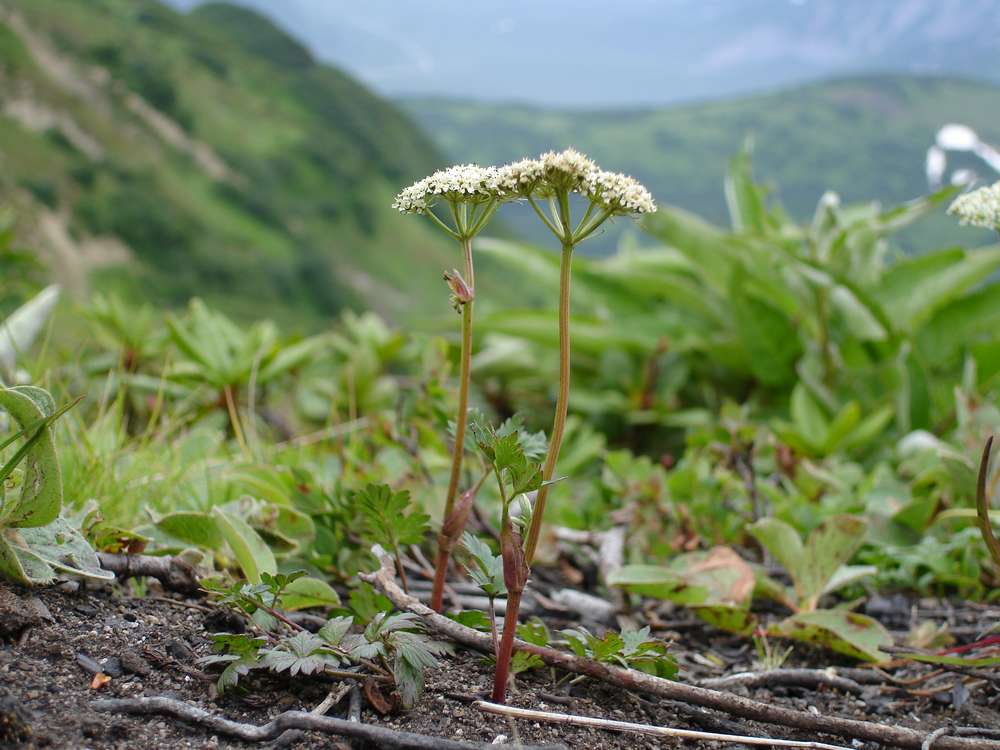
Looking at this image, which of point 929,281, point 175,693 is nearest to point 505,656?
point 175,693

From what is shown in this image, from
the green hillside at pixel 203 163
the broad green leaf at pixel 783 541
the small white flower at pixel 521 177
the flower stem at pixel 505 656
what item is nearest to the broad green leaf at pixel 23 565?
the flower stem at pixel 505 656

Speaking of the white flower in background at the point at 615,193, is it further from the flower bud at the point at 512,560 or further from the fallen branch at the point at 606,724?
the fallen branch at the point at 606,724

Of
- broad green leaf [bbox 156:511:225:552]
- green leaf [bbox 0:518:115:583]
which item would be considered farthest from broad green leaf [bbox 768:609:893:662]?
green leaf [bbox 0:518:115:583]

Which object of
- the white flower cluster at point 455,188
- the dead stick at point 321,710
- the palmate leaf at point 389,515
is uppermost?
the white flower cluster at point 455,188

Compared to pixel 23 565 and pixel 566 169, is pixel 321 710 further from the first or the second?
pixel 566 169

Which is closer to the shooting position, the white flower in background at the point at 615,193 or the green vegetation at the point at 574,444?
the white flower in background at the point at 615,193

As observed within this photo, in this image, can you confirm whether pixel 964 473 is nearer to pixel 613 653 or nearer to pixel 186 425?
pixel 613 653
